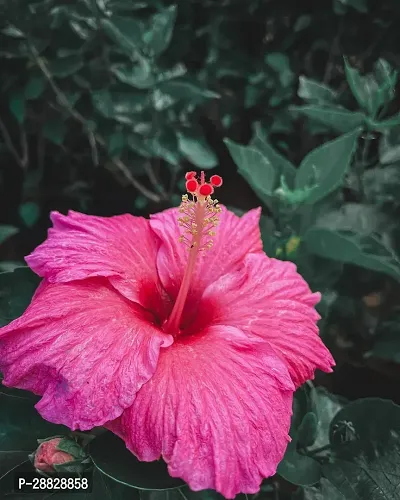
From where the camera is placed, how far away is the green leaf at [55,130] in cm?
180

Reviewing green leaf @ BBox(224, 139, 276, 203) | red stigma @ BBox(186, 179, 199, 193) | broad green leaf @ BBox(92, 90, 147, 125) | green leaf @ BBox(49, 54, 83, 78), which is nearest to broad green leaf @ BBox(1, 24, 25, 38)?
green leaf @ BBox(49, 54, 83, 78)

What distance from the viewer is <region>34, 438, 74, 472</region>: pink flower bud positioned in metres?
0.78

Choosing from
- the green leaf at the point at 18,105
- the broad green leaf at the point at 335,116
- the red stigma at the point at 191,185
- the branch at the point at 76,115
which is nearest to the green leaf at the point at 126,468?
the red stigma at the point at 191,185

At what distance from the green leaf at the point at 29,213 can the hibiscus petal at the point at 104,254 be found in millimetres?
965

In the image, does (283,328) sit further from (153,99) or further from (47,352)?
(153,99)

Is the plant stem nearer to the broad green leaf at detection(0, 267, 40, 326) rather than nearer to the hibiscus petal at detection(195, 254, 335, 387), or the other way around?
the broad green leaf at detection(0, 267, 40, 326)

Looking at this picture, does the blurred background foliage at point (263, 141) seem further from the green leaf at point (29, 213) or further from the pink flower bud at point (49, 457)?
the pink flower bud at point (49, 457)

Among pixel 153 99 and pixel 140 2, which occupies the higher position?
pixel 140 2

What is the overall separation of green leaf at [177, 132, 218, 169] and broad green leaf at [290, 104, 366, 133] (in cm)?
42

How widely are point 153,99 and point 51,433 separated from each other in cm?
100

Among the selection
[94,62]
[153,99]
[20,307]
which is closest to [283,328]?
[20,307]

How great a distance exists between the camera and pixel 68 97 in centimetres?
174

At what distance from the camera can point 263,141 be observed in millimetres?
1239

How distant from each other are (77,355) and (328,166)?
65 cm
